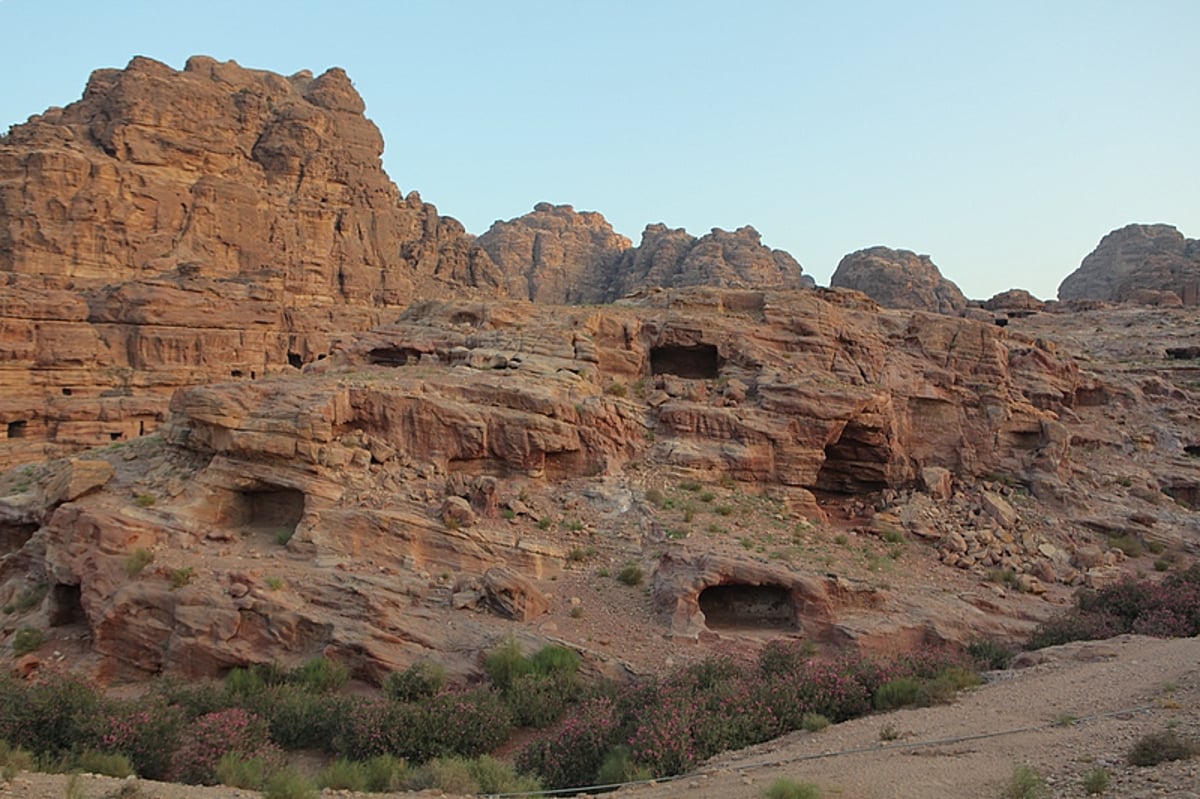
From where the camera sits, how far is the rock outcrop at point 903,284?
65.8 meters

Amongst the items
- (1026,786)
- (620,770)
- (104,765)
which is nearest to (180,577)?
(104,765)

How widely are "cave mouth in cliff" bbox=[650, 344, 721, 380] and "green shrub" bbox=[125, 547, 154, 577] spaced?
12.4m

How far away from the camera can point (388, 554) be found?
1337 centimetres

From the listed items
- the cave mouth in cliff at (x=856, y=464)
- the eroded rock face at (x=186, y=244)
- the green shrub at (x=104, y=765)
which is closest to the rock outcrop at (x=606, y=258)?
the eroded rock face at (x=186, y=244)

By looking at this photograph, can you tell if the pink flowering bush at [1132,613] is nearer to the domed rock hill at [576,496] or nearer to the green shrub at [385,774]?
the domed rock hill at [576,496]

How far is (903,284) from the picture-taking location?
6788 cm

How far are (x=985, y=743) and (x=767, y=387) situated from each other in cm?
1181

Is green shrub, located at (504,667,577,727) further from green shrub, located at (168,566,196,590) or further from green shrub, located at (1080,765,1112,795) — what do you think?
green shrub, located at (1080,765,1112,795)

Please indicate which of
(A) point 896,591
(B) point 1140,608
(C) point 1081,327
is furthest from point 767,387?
(C) point 1081,327

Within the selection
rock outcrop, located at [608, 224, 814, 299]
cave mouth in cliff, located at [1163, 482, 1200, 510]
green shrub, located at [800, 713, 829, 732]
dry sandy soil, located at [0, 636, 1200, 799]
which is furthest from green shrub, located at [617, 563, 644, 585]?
rock outcrop, located at [608, 224, 814, 299]

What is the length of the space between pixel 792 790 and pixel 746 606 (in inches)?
313

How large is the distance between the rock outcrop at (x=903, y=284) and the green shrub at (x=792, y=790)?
2416 inches

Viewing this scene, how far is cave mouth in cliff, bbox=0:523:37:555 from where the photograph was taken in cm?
1587

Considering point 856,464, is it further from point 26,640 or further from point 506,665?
point 26,640
